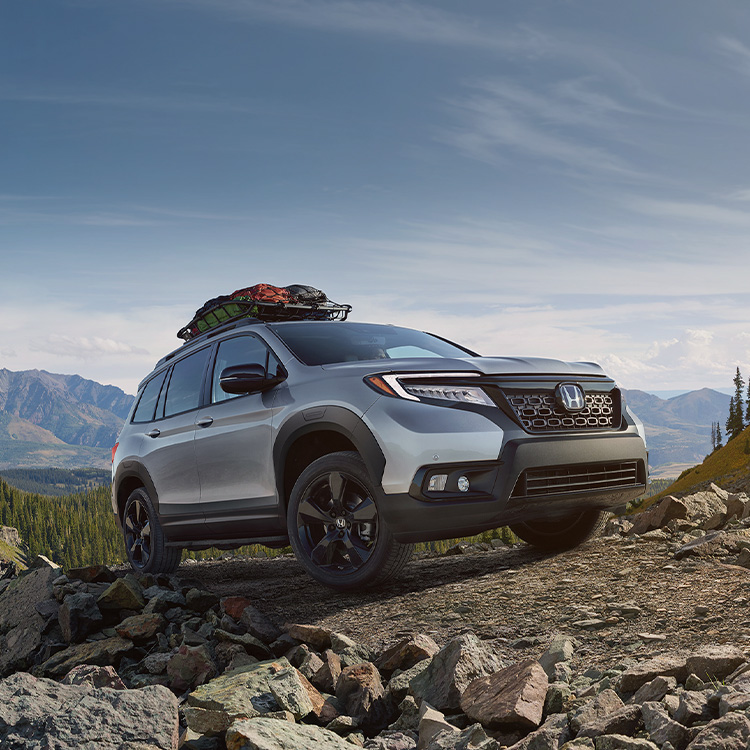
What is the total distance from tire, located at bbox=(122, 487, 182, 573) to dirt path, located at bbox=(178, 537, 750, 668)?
1.07m

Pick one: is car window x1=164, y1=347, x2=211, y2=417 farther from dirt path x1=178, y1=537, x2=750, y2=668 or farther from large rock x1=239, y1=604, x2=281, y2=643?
large rock x1=239, y1=604, x2=281, y2=643

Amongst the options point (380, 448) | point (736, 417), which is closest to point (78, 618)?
point (380, 448)

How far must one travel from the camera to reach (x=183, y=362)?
7617 millimetres

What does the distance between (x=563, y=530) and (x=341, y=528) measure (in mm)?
2576

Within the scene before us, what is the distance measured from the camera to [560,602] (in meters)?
4.73

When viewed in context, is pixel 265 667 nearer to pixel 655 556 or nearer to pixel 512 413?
pixel 512 413

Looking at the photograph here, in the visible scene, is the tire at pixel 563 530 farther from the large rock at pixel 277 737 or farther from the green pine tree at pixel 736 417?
the green pine tree at pixel 736 417

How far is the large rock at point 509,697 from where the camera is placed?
3.04m

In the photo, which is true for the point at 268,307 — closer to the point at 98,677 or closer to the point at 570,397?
the point at 570,397

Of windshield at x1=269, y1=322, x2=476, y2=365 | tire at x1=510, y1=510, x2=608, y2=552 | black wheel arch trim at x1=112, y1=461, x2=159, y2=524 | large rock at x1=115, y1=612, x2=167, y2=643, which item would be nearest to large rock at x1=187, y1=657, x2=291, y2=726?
large rock at x1=115, y1=612, x2=167, y2=643

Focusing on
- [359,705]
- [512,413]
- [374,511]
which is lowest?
[359,705]

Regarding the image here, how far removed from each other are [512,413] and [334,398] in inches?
49.9

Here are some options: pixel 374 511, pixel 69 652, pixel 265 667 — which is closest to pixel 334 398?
pixel 374 511

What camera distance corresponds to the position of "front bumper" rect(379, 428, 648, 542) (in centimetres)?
468
